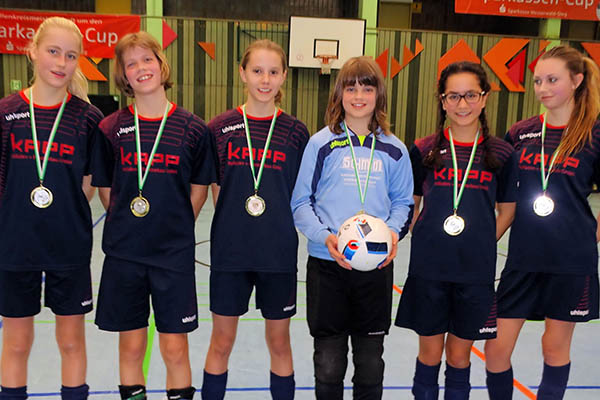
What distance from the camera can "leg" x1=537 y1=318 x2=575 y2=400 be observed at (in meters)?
2.55

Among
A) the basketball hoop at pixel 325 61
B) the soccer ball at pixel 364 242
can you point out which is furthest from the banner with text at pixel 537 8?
the soccer ball at pixel 364 242

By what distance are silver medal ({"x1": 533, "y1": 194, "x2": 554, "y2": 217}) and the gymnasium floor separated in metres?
1.19

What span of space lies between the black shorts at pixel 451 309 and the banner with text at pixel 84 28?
11251 millimetres

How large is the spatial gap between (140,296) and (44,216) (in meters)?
0.54

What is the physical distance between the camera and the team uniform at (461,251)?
92.3 inches

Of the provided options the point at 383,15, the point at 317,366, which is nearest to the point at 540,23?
the point at 383,15

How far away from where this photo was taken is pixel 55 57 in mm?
2281

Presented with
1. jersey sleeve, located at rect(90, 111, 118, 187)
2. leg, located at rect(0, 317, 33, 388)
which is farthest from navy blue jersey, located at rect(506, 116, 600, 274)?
leg, located at rect(0, 317, 33, 388)

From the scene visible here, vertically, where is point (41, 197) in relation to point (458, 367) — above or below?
above

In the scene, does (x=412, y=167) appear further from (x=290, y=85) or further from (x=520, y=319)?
(x=290, y=85)

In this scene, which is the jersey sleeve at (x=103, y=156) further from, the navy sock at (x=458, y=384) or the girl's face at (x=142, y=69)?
the navy sock at (x=458, y=384)

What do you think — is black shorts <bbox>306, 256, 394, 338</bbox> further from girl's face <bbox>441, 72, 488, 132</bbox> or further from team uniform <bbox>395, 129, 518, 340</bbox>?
girl's face <bbox>441, 72, 488, 132</bbox>

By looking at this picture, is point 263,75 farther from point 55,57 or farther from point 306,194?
point 55,57

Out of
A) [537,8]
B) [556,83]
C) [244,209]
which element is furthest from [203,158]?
[537,8]
